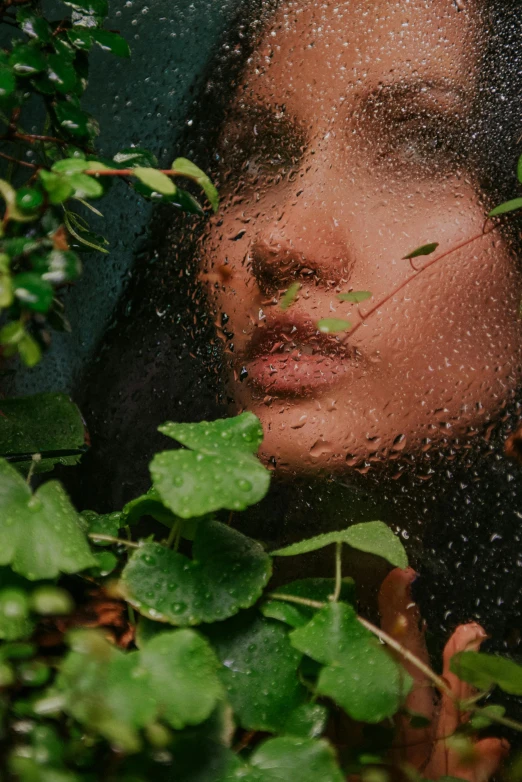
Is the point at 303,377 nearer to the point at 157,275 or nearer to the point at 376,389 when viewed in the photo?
the point at 376,389

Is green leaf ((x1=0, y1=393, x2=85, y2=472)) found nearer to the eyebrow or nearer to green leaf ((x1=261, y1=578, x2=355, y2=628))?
green leaf ((x1=261, y1=578, x2=355, y2=628))

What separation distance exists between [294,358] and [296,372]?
0.08 feet

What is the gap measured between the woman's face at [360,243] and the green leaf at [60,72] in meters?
0.47

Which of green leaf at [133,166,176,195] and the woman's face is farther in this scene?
the woman's face

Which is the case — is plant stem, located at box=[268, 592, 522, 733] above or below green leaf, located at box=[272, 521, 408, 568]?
below

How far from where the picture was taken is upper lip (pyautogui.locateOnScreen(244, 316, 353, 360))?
3.21 ft

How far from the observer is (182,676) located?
477 millimetres

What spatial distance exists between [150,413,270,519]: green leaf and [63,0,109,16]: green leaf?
0.44 meters

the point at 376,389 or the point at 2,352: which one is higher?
the point at 2,352

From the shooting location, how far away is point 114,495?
1.04 meters

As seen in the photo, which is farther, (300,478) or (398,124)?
(398,124)

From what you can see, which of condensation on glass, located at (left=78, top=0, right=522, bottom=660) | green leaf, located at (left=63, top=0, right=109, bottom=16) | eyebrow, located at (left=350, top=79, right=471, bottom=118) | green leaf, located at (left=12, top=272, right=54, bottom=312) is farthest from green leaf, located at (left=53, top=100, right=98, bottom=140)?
eyebrow, located at (left=350, top=79, right=471, bottom=118)

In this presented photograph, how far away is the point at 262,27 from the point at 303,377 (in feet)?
2.06

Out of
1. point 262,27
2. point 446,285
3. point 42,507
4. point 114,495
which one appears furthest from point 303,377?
point 262,27
